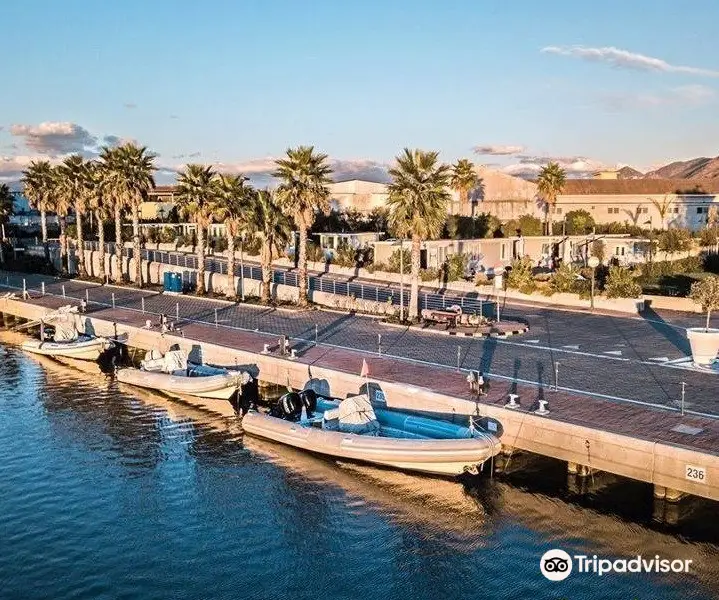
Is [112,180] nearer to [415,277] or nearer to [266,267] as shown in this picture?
[266,267]

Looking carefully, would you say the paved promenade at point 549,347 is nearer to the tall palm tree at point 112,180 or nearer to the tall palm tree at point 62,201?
the tall palm tree at point 112,180

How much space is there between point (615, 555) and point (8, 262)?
70.8 meters

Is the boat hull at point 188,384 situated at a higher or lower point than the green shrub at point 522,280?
lower

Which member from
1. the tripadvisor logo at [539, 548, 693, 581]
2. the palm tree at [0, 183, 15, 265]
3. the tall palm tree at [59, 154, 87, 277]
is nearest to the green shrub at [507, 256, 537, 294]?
the tripadvisor logo at [539, 548, 693, 581]

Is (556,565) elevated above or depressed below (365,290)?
below

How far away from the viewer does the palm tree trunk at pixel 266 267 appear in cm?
4350

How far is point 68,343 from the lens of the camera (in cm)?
3841

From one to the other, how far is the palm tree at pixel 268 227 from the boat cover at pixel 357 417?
21456 millimetres

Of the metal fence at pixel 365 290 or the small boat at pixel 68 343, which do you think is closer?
the small boat at pixel 68 343

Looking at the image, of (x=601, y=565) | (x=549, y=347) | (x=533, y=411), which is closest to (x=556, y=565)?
(x=601, y=565)

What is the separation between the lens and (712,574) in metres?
15.8

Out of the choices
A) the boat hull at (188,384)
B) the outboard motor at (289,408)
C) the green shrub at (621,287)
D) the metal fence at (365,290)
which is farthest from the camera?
the metal fence at (365,290)

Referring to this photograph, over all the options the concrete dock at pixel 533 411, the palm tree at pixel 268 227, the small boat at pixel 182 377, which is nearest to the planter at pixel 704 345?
the concrete dock at pixel 533 411

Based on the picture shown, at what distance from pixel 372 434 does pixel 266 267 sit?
23.3 meters
